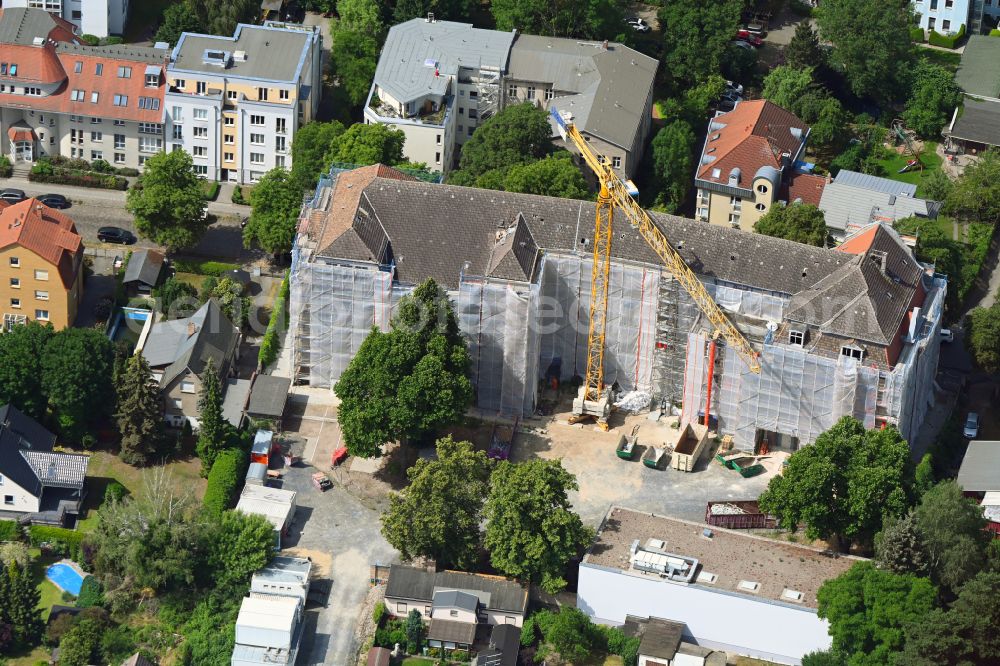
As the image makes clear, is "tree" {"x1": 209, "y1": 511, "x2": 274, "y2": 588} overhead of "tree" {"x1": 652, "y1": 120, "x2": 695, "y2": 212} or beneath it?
beneath

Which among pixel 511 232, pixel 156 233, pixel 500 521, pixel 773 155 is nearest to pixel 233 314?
pixel 156 233

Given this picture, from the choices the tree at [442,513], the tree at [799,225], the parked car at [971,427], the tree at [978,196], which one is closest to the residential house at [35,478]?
the tree at [442,513]

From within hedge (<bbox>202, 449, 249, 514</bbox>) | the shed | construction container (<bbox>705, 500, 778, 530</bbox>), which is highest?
the shed

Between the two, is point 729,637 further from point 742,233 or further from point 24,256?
point 24,256

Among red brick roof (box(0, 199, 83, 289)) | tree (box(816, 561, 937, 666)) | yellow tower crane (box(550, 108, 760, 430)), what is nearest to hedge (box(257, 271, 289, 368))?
red brick roof (box(0, 199, 83, 289))

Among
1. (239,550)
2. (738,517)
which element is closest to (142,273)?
(239,550)

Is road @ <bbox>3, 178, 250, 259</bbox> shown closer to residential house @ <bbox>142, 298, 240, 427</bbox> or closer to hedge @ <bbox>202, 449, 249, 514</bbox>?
residential house @ <bbox>142, 298, 240, 427</bbox>

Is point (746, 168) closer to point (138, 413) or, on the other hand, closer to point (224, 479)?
point (224, 479)
